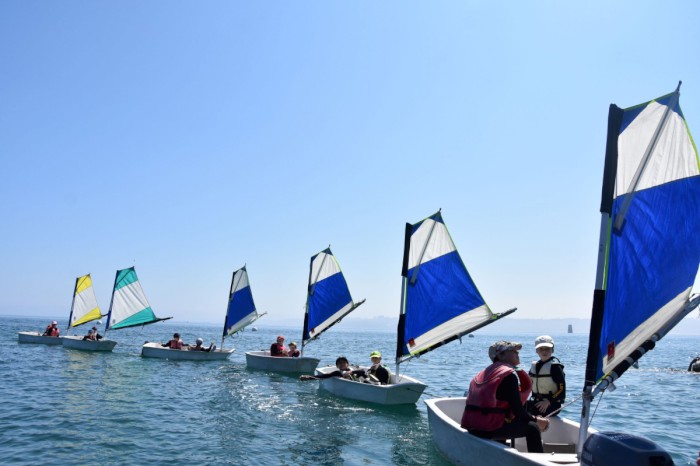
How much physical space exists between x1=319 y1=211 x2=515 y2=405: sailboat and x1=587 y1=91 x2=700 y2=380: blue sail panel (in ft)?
28.9

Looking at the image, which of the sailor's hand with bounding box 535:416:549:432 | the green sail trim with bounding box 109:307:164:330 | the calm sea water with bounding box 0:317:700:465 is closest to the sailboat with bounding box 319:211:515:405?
the calm sea water with bounding box 0:317:700:465

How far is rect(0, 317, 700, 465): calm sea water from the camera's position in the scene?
11109mm

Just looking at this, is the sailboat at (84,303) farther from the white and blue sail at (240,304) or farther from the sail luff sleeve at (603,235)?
the sail luff sleeve at (603,235)

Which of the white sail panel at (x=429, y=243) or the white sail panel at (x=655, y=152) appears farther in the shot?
the white sail panel at (x=429, y=243)

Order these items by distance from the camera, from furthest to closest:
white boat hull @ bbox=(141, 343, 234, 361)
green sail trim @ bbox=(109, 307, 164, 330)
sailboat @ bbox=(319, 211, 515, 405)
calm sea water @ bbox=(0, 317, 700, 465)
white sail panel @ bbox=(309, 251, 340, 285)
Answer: green sail trim @ bbox=(109, 307, 164, 330)
white boat hull @ bbox=(141, 343, 234, 361)
white sail panel @ bbox=(309, 251, 340, 285)
sailboat @ bbox=(319, 211, 515, 405)
calm sea water @ bbox=(0, 317, 700, 465)

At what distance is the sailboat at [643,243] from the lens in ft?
24.9

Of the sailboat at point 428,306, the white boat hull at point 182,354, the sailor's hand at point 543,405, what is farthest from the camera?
the white boat hull at point 182,354

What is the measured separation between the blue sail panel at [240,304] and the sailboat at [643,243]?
2884cm

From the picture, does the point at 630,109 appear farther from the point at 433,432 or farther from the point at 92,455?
the point at 92,455

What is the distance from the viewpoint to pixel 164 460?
10469 mm

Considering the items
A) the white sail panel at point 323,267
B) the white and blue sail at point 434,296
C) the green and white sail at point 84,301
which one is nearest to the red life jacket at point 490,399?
the white and blue sail at point 434,296

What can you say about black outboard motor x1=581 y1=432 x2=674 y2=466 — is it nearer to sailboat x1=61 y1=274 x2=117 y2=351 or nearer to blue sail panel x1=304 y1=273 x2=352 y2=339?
blue sail panel x1=304 y1=273 x2=352 y2=339

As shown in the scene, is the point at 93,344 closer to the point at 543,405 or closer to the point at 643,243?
the point at 543,405

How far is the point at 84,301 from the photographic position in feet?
136
